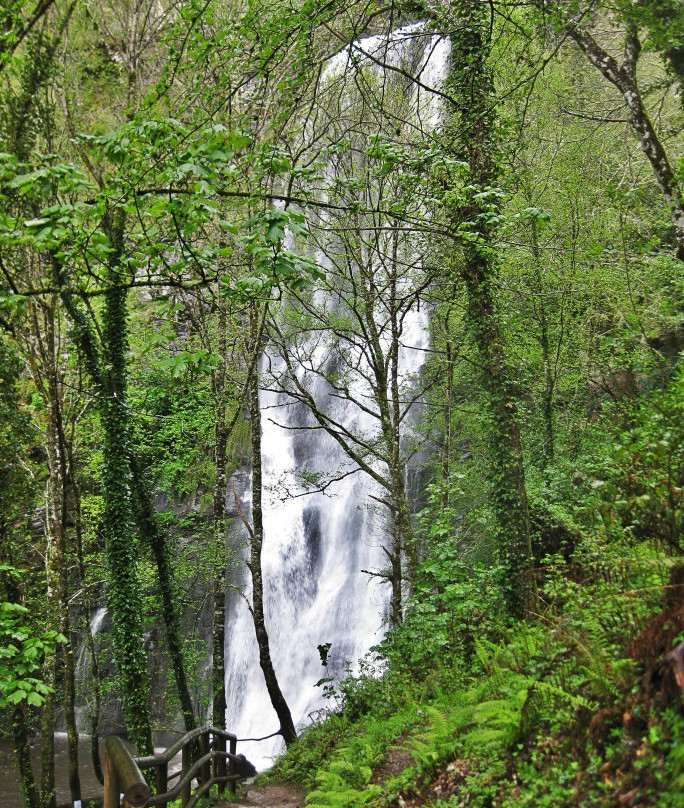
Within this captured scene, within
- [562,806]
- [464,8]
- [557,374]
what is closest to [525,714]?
[562,806]

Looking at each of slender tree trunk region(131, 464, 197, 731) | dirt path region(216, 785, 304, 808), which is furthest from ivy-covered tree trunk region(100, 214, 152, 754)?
dirt path region(216, 785, 304, 808)

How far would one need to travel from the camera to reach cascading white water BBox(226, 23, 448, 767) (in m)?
17.7

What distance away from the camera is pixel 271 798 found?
8.29m

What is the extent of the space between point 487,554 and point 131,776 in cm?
1032

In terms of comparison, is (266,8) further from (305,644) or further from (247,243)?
(305,644)

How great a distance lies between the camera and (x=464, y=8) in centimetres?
708

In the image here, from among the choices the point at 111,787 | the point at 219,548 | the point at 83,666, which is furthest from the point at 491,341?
the point at 83,666

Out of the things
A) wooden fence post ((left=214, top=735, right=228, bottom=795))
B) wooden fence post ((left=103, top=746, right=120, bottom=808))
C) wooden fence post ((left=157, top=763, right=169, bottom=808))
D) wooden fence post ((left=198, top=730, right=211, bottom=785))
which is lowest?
wooden fence post ((left=214, top=735, right=228, bottom=795))

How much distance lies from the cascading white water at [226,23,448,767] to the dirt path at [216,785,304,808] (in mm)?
7473

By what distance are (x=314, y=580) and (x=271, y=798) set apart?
37.4 ft

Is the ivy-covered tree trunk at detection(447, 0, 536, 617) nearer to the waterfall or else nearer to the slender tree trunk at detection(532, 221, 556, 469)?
the slender tree trunk at detection(532, 221, 556, 469)

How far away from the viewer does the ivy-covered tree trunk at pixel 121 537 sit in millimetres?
9547

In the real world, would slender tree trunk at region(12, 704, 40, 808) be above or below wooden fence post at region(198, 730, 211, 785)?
below

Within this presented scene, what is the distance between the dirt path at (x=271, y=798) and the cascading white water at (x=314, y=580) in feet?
24.5
